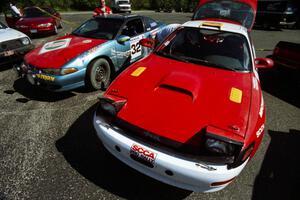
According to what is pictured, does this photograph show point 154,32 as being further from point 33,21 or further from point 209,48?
point 33,21

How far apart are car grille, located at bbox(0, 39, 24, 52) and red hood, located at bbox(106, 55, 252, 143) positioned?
13.5ft

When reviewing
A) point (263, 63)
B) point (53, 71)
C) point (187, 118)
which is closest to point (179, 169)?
point (187, 118)

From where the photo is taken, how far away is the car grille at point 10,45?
5.56 m

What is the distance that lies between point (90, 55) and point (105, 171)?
241 centimetres

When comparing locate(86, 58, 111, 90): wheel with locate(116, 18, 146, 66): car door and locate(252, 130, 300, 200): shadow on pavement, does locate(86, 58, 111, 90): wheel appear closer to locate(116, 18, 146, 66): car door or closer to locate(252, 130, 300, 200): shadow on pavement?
locate(116, 18, 146, 66): car door

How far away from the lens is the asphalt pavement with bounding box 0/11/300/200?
2584 millimetres

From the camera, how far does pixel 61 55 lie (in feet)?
14.3

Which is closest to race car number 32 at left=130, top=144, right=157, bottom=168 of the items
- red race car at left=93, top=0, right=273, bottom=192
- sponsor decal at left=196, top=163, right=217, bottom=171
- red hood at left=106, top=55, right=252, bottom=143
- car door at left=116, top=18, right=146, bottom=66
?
red race car at left=93, top=0, right=273, bottom=192

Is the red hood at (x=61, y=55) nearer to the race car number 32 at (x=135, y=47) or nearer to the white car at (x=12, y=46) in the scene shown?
the race car number 32 at (x=135, y=47)

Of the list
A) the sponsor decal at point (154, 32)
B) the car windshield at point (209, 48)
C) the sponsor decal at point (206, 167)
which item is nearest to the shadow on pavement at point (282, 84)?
the car windshield at point (209, 48)

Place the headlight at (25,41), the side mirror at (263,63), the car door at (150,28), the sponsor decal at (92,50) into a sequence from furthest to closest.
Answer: the headlight at (25,41) < the car door at (150,28) < the sponsor decal at (92,50) < the side mirror at (263,63)

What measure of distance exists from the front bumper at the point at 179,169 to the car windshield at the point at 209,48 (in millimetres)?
1549

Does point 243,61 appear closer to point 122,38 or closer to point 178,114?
point 178,114

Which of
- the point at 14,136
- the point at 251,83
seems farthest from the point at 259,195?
the point at 14,136
